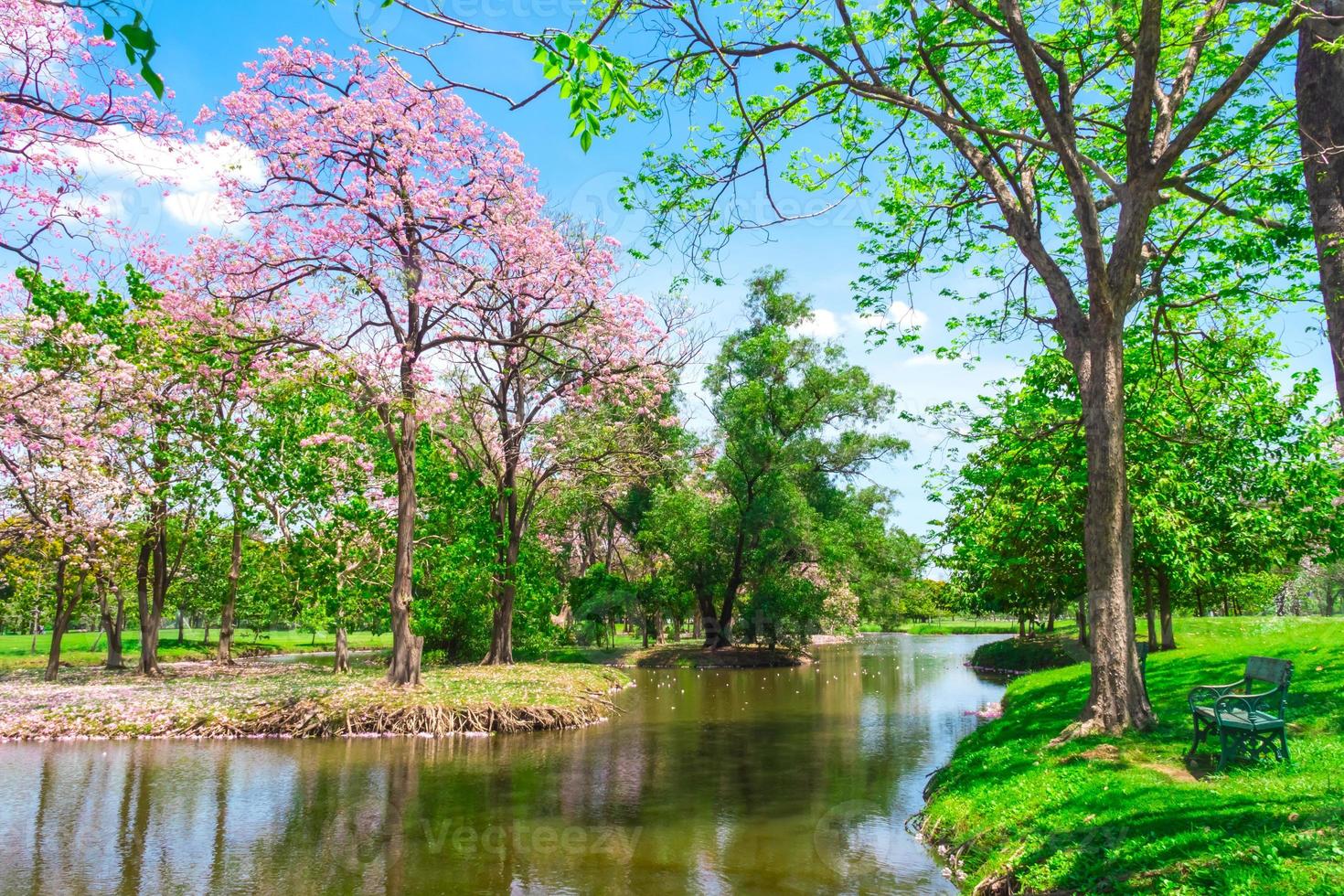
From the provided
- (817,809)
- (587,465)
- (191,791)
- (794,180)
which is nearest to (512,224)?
(794,180)

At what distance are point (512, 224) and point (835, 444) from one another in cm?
2157

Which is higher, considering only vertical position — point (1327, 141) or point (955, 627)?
point (1327, 141)

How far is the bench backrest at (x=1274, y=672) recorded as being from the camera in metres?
7.64

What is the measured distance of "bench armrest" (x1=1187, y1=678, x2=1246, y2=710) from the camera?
8.19 m

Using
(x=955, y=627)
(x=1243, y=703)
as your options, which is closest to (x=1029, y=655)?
(x=1243, y=703)

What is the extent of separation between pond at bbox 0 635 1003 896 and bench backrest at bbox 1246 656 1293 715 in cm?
383

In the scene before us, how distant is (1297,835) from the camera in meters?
5.27

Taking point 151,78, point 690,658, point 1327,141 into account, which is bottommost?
point 690,658

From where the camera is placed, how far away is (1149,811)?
6383 millimetres

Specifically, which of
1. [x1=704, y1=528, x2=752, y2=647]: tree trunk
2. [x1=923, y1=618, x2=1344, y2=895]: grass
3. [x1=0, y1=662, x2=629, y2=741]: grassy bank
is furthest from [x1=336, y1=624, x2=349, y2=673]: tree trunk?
[x1=923, y1=618, x2=1344, y2=895]: grass

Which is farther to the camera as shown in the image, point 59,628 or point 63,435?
point 59,628

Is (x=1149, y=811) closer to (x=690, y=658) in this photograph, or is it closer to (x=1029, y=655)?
(x=1029, y=655)

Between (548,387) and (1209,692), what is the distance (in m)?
20.0

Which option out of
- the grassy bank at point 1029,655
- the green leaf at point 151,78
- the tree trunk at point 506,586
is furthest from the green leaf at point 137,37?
the grassy bank at point 1029,655
